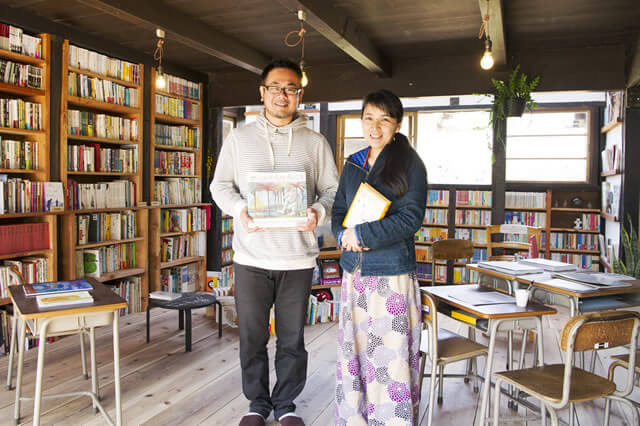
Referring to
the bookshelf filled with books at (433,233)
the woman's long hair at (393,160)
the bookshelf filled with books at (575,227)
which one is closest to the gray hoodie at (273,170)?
the woman's long hair at (393,160)

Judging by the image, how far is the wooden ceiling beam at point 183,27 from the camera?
3.53m

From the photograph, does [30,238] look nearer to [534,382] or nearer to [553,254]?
[534,382]

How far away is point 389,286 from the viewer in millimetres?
2105

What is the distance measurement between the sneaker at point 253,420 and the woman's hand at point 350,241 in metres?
1.02

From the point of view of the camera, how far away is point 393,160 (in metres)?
2.11

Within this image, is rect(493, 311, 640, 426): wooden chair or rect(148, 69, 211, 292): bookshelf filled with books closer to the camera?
rect(493, 311, 640, 426): wooden chair

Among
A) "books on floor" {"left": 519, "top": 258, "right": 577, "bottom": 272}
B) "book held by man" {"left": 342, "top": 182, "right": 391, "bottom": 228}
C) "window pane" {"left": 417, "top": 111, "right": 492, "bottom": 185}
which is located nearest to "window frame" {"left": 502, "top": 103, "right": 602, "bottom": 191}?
"window pane" {"left": 417, "top": 111, "right": 492, "bottom": 185}

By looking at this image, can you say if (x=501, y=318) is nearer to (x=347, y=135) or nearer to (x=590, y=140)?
(x=590, y=140)

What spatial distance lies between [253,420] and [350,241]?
108cm

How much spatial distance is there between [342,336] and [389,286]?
0.34 metres

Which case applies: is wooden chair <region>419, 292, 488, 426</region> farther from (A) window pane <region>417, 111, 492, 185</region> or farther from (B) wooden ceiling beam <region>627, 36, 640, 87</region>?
(A) window pane <region>417, 111, 492, 185</region>

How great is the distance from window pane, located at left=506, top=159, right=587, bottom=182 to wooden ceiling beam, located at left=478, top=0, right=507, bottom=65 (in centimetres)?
302

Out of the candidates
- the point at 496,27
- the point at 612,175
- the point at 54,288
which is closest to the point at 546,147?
the point at 612,175

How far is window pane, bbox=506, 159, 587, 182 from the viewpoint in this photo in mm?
7262
